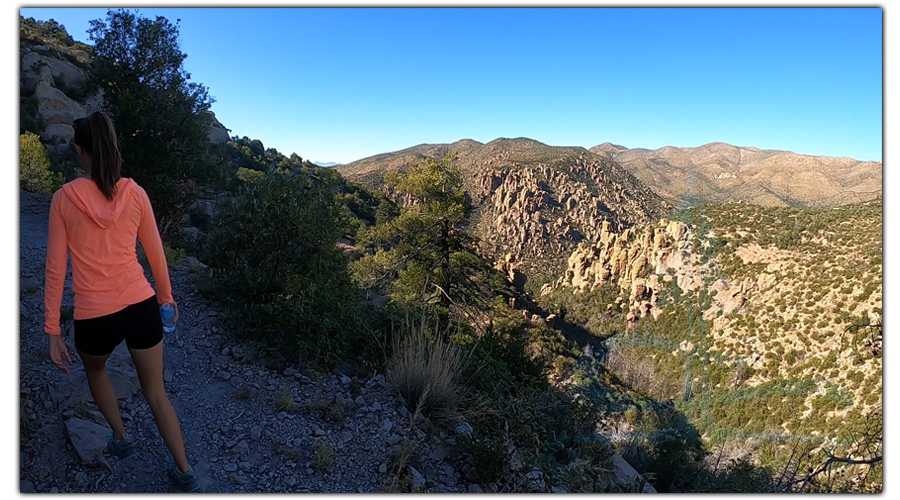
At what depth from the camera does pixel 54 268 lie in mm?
1894

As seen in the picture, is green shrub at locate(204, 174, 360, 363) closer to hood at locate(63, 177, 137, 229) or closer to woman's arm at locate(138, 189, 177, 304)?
woman's arm at locate(138, 189, 177, 304)

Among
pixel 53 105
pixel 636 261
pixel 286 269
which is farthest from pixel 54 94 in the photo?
pixel 636 261

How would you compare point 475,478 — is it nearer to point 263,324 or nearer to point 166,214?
point 263,324

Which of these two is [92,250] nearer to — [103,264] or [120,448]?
[103,264]

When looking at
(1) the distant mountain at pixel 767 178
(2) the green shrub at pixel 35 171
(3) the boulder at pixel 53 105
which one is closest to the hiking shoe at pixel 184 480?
(2) the green shrub at pixel 35 171

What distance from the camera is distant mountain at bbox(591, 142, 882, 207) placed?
20.2 meters

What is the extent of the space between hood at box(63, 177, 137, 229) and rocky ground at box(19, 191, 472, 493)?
1.38 metres

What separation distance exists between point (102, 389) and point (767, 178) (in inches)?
1394

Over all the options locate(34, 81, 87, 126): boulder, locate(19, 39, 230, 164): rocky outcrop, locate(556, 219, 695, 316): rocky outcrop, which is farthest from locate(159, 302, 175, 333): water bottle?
locate(556, 219, 695, 316): rocky outcrop

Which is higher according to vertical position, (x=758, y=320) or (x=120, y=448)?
(x=120, y=448)

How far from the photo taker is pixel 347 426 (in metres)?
3.00

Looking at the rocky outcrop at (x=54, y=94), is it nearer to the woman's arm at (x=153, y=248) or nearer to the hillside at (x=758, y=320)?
the woman's arm at (x=153, y=248)

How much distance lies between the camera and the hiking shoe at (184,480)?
7.38 feet

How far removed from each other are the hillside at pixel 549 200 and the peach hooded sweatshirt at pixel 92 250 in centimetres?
3882
